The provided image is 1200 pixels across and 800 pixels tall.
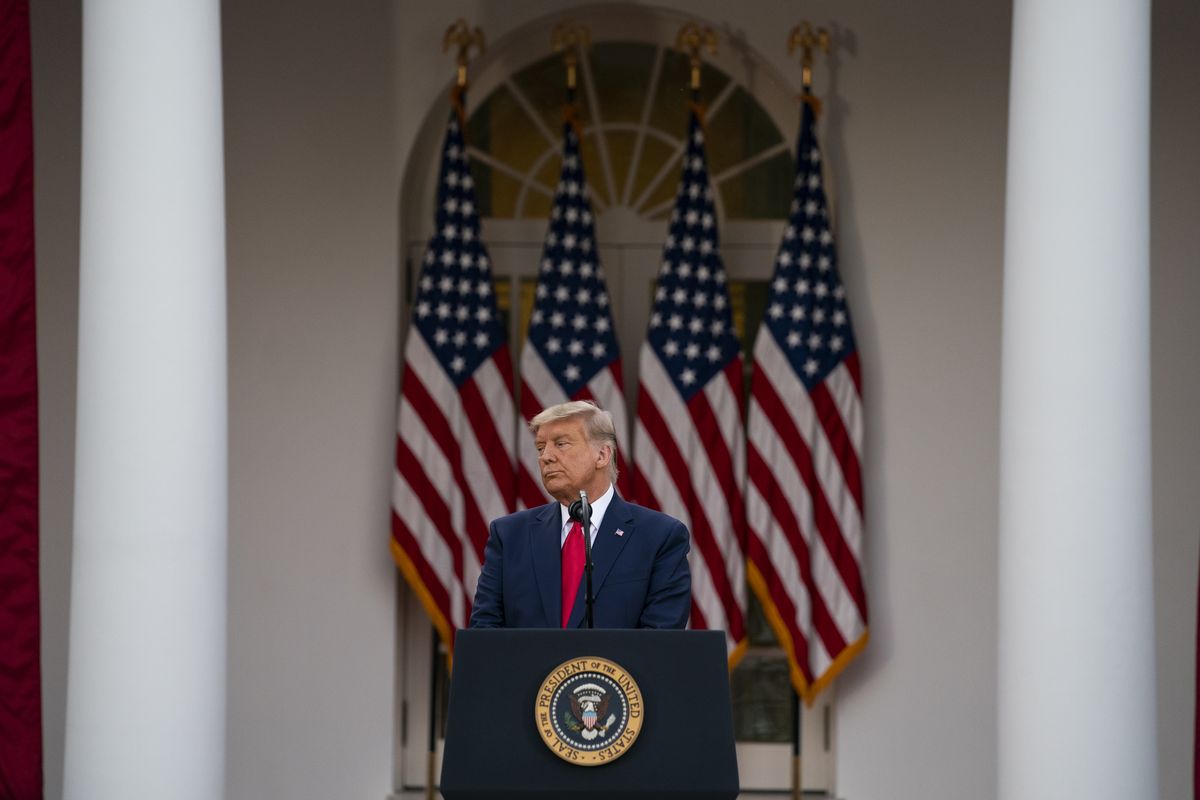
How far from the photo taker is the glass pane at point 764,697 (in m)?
9.17

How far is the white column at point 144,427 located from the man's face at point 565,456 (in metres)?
1.90

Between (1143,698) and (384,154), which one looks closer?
(1143,698)

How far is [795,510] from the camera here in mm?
8734

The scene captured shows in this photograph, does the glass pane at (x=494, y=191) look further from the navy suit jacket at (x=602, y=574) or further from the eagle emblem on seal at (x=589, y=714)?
the eagle emblem on seal at (x=589, y=714)

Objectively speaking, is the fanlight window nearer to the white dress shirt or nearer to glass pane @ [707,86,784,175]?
glass pane @ [707,86,784,175]

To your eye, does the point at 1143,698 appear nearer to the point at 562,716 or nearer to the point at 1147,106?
the point at 1147,106

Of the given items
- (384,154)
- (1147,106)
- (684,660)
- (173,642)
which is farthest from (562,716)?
(384,154)

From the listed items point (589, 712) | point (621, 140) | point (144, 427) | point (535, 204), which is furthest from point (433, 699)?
point (589, 712)

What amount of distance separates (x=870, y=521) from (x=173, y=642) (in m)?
4.48

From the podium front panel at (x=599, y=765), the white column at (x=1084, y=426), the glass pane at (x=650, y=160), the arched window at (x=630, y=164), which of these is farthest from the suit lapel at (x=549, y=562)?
the glass pane at (x=650, y=160)

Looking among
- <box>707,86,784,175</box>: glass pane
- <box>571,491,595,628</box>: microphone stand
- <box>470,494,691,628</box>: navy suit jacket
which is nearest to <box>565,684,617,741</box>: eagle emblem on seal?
<box>571,491,595,628</box>: microphone stand

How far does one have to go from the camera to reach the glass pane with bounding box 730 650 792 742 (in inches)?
361

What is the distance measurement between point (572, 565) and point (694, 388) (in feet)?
14.9

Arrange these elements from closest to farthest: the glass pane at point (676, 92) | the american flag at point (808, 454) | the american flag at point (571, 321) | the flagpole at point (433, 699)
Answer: the american flag at point (808, 454), the american flag at point (571, 321), the flagpole at point (433, 699), the glass pane at point (676, 92)
